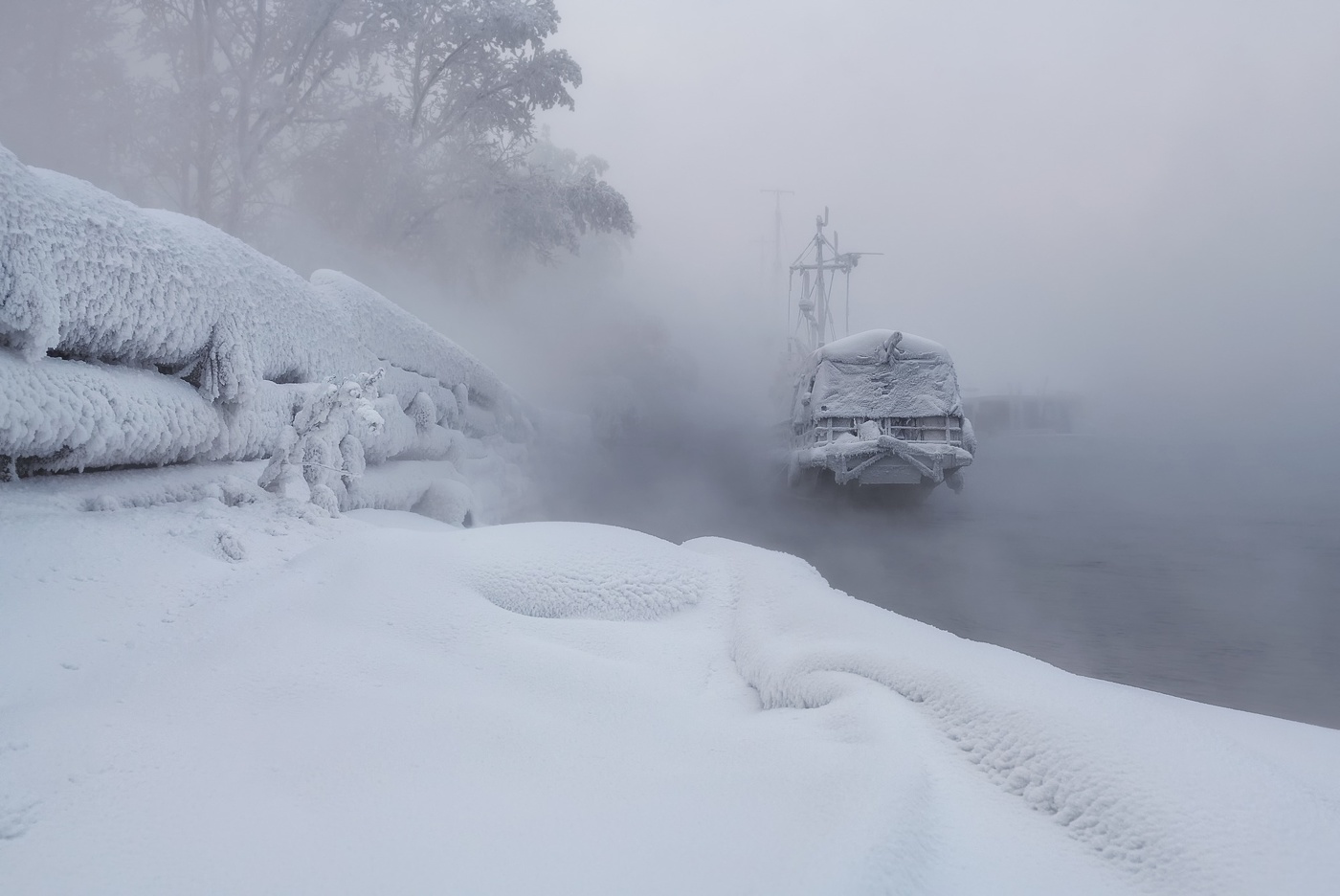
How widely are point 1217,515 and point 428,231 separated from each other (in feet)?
44.5

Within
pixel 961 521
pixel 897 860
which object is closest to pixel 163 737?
pixel 897 860

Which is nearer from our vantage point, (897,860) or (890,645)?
(897,860)

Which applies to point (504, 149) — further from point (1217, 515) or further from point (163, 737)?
point (1217, 515)

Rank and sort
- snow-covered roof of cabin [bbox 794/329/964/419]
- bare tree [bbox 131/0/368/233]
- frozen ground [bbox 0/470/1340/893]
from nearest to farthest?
frozen ground [bbox 0/470/1340/893] → bare tree [bbox 131/0/368/233] → snow-covered roof of cabin [bbox 794/329/964/419]

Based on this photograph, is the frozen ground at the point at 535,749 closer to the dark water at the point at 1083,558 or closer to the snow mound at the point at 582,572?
the snow mound at the point at 582,572

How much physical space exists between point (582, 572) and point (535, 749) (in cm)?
89

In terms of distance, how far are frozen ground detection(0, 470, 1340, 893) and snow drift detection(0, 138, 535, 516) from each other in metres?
0.21

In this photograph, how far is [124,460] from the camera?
2.08 metres

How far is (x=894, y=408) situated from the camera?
11.2 m

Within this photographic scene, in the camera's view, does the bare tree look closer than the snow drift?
No

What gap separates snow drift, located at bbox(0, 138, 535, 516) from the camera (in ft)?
5.63

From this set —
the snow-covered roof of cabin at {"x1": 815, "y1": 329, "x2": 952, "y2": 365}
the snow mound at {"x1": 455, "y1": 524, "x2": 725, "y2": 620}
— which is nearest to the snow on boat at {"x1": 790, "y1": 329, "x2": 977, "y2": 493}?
the snow-covered roof of cabin at {"x1": 815, "y1": 329, "x2": 952, "y2": 365}

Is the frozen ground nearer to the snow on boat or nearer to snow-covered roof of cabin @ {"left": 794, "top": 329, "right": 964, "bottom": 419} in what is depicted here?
the snow on boat

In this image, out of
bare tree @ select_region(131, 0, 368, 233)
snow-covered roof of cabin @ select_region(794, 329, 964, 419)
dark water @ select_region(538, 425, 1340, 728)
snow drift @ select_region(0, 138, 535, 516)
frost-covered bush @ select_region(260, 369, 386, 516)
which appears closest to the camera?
snow drift @ select_region(0, 138, 535, 516)
